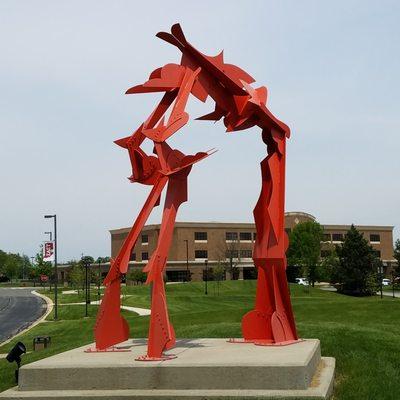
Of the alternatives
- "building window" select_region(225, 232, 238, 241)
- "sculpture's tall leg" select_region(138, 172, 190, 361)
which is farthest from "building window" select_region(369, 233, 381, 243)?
"sculpture's tall leg" select_region(138, 172, 190, 361)

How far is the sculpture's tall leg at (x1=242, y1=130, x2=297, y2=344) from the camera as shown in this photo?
11.2 m

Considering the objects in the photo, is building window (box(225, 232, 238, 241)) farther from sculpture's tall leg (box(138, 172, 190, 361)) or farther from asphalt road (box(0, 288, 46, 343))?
sculpture's tall leg (box(138, 172, 190, 361))

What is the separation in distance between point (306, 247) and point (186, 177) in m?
53.8

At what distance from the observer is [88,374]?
28.1 feet

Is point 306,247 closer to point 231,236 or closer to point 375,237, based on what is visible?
point 231,236

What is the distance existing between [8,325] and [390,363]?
25814 millimetres

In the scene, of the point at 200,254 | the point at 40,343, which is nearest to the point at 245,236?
the point at 200,254

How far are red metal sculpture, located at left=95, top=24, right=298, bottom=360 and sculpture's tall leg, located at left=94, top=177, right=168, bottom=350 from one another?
0.06ft

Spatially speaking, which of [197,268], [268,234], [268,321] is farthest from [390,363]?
[197,268]

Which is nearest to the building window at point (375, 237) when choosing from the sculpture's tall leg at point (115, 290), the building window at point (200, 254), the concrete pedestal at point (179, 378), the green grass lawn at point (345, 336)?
the building window at point (200, 254)

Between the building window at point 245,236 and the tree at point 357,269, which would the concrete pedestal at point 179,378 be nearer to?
the tree at point 357,269

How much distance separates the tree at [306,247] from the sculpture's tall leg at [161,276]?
176 ft

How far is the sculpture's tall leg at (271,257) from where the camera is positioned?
11156 millimetres

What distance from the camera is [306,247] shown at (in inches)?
2475
